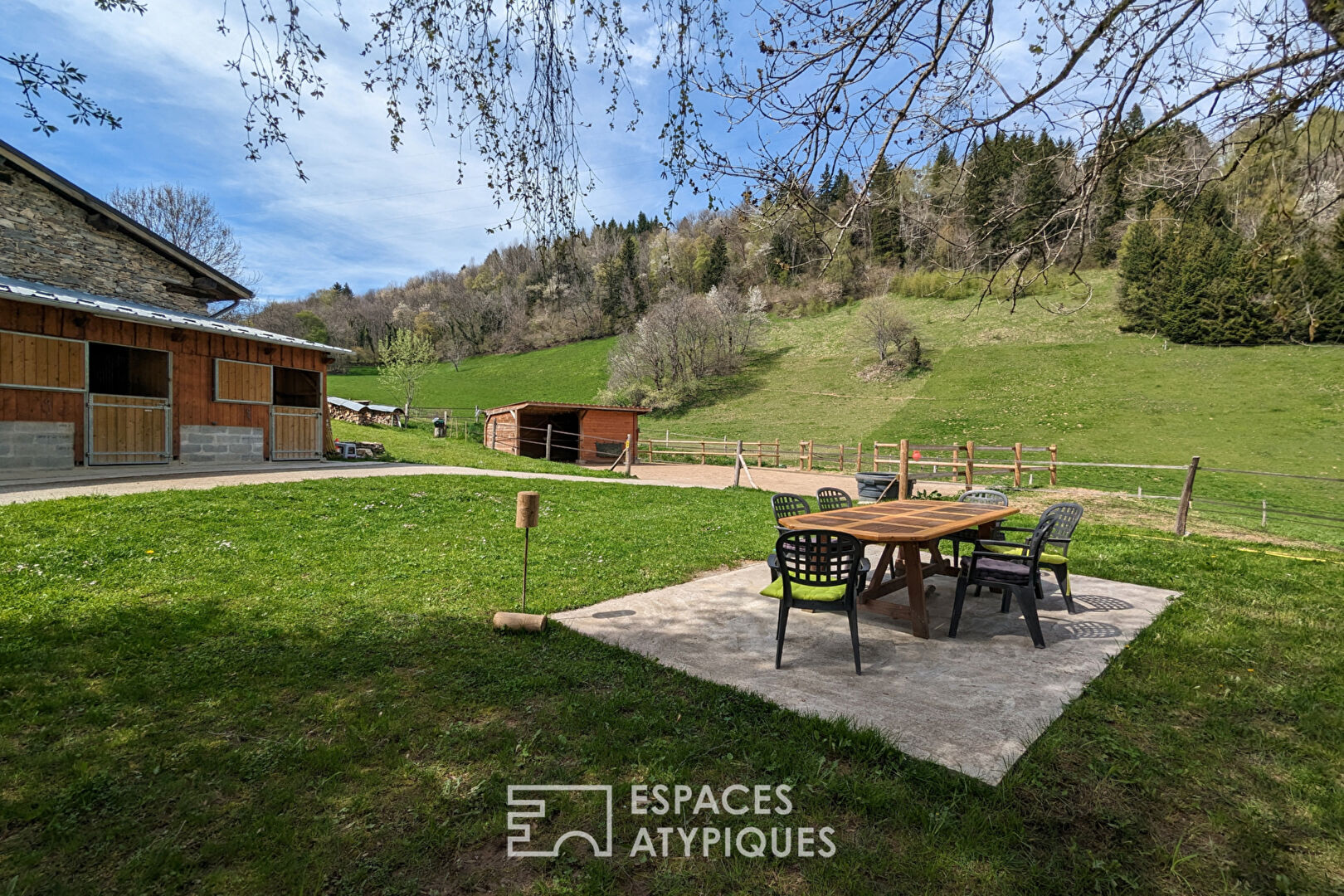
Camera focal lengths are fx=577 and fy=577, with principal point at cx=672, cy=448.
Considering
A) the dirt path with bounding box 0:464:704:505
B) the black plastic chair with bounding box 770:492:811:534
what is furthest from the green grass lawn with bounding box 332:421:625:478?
the black plastic chair with bounding box 770:492:811:534

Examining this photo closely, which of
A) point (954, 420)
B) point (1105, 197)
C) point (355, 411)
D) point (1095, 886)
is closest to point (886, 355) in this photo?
point (954, 420)

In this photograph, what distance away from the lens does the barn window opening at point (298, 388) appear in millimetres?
13688

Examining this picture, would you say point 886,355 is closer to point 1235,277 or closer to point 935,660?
point 1235,277

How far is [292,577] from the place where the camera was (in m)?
5.20

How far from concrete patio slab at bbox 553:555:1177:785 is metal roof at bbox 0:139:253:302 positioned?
14850 millimetres

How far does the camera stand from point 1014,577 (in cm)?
410

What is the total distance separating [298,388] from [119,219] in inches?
188

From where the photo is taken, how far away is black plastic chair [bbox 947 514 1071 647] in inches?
155

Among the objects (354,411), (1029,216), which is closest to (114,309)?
(1029,216)

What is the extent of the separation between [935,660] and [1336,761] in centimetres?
174

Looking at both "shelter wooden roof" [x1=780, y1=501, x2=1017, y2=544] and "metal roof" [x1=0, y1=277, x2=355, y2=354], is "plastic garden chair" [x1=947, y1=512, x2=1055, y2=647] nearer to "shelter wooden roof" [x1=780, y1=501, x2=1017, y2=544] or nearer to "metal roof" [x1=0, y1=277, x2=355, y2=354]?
"shelter wooden roof" [x1=780, y1=501, x2=1017, y2=544]

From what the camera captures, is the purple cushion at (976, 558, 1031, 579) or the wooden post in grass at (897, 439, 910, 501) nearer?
the purple cushion at (976, 558, 1031, 579)

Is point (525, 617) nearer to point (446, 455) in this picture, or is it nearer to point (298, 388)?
point (298, 388)

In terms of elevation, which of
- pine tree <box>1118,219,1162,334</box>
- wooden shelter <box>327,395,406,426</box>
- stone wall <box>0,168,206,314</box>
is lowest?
wooden shelter <box>327,395,406,426</box>
